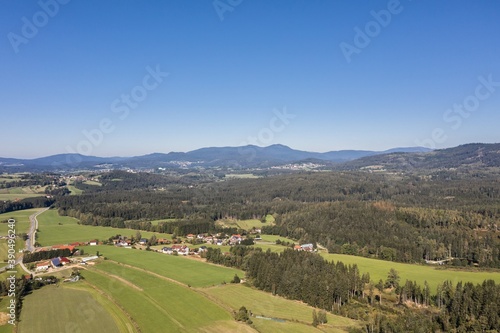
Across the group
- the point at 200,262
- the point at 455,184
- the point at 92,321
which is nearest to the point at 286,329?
the point at 92,321

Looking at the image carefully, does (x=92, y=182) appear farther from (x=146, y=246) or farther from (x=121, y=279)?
(x=121, y=279)

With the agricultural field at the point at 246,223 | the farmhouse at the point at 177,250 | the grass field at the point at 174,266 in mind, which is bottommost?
the agricultural field at the point at 246,223

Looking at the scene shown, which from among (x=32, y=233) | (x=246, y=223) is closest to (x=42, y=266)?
(x=32, y=233)

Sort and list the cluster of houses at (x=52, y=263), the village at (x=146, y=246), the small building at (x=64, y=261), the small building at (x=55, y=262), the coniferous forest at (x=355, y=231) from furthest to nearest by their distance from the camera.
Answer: the small building at (x=64, y=261) < the village at (x=146, y=246) < the small building at (x=55, y=262) < the cluster of houses at (x=52, y=263) < the coniferous forest at (x=355, y=231)

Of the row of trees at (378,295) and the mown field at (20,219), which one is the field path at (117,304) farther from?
the mown field at (20,219)

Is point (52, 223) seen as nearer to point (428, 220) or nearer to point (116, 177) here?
point (428, 220)

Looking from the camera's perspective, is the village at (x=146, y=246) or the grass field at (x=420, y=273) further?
the village at (x=146, y=246)

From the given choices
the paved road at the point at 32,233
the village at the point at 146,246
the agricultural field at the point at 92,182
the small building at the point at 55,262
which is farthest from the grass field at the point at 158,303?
the agricultural field at the point at 92,182

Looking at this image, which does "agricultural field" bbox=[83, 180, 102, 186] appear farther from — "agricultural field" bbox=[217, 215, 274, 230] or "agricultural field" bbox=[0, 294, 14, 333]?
"agricultural field" bbox=[0, 294, 14, 333]
